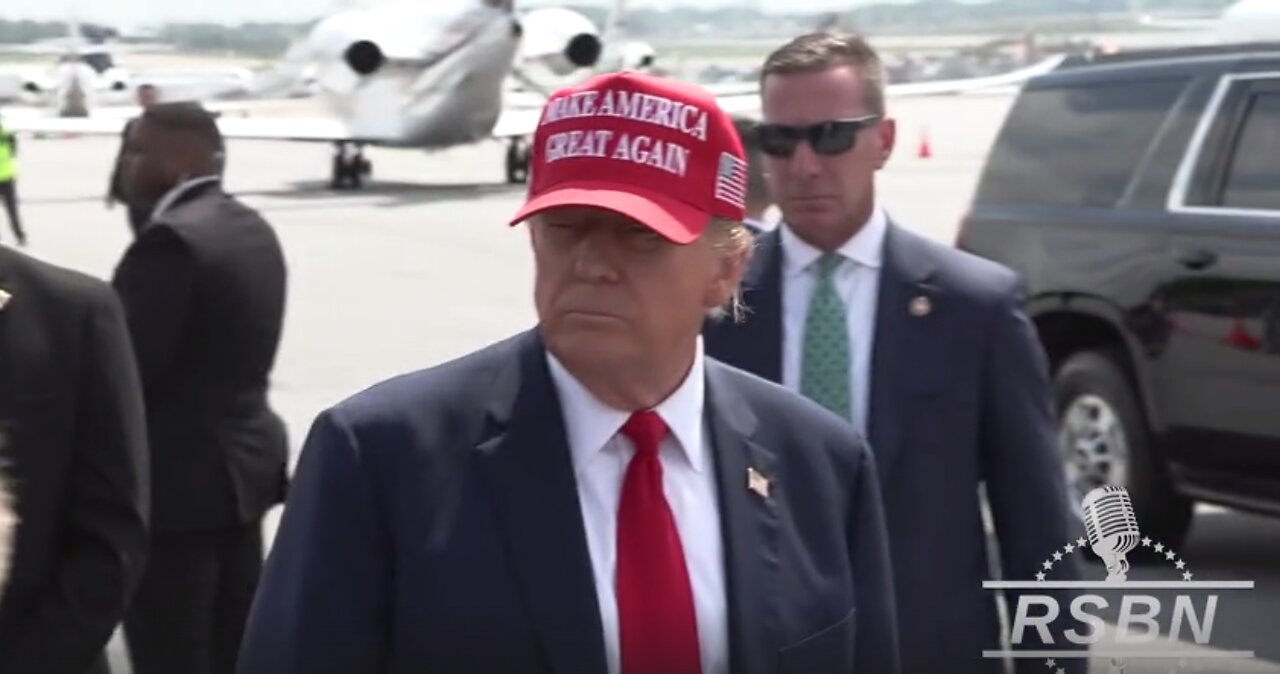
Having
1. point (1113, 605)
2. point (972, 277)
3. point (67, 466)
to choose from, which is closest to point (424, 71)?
point (1113, 605)

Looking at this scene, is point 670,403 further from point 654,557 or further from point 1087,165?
point 1087,165

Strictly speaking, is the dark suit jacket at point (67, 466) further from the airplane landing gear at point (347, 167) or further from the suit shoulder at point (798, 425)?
the airplane landing gear at point (347, 167)

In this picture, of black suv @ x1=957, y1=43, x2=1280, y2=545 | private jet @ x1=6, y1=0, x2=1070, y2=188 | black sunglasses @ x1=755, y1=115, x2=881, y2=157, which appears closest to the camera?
black sunglasses @ x1=755, y1=115, x2=881, y2=157

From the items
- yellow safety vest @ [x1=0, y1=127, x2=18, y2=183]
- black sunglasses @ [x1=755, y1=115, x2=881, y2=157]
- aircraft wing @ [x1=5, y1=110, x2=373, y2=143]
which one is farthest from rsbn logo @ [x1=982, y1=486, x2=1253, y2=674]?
aircraft wing @ [x1=5, y1=110, x2=373, y2=143]

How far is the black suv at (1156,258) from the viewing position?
805 cm

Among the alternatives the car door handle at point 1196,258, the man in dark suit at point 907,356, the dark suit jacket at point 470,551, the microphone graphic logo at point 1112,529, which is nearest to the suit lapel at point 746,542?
the dark suit jacket at point 470,551

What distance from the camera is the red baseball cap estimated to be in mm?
2295

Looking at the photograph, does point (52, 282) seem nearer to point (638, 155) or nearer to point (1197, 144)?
point (638, 155)

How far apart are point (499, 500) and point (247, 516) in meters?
3.08

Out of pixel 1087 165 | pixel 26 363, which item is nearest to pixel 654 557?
pixel 26 363

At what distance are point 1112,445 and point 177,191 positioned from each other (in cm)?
456

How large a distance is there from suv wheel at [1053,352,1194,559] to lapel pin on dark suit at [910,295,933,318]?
488 cm

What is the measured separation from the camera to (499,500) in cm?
226

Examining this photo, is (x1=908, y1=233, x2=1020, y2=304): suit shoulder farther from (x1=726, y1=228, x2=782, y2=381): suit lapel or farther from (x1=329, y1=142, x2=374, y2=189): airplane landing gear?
(x1=329, y1=142, x2=374, y2=189): airplane landing gear
